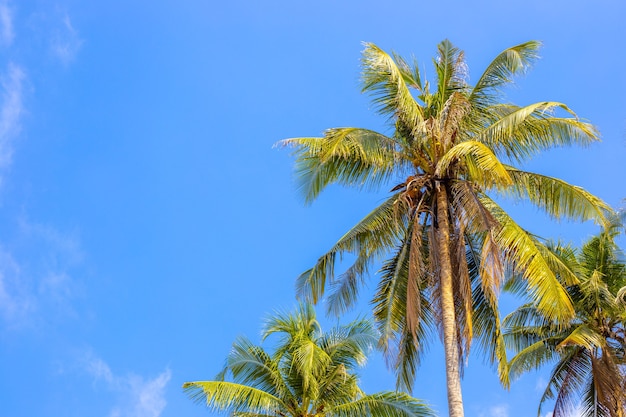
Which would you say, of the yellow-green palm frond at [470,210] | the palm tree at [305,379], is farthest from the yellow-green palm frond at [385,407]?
the yellow-green palm frond at [470,210]

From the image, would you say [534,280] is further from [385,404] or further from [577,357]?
[577,357]

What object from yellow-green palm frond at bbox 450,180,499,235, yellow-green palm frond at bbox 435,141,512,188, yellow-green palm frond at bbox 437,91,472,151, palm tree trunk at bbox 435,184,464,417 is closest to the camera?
palm tree trunk at bbox 435,184,464,417

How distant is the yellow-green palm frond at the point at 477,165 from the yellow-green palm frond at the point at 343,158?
49.0 inches

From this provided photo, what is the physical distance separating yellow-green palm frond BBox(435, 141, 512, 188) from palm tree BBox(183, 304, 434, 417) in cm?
518

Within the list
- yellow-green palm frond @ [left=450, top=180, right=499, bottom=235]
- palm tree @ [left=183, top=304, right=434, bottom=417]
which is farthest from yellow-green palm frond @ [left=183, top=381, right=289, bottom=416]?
yellow-green palm frond @ [left=450, top=180, right=499, bottom=235]

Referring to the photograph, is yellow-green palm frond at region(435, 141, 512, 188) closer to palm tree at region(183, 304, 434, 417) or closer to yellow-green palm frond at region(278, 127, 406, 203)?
yellow-green palm frond at region(278, 127, 406, 203)

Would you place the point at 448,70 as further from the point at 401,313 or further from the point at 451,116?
the point at 401,313

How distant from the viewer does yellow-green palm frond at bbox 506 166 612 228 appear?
51.5 ft

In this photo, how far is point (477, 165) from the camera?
15188mm

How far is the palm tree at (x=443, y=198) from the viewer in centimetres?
1510

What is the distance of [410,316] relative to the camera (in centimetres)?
1508

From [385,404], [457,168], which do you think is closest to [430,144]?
[457,168]

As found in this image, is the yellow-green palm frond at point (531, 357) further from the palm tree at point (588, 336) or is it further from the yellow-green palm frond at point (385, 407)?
the yellow-green palm frond at point (385, 407)

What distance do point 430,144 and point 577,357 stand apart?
917cm
